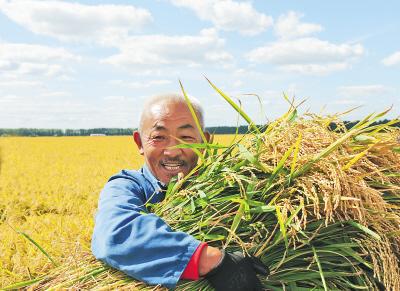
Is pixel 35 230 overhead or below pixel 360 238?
below

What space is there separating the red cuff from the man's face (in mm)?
730

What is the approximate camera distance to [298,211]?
1.86 metres

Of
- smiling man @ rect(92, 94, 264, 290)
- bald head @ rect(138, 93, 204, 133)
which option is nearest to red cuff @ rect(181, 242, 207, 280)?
smiling man @ rect(92, 94, 264, 290)

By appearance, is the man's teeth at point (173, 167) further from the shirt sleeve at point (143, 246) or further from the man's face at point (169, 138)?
the shirt sleeve at point (143, 246)

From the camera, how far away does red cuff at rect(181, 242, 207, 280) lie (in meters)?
1.85

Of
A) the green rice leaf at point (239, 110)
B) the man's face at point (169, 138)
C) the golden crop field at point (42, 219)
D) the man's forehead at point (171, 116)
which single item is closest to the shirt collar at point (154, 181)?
the man's face at point (169, 138)

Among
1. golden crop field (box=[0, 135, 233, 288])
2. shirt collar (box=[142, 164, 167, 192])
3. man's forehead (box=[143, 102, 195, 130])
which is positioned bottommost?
golden crop field (box=[0, 135, 233, 288])

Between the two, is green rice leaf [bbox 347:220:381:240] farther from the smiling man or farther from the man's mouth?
the man's mouth

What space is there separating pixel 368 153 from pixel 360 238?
1.30 feet

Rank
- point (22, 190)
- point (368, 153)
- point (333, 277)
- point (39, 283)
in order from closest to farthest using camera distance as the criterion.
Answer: point (333, 277) < point (368, 153) < point (39, 283) < point (22, 190)

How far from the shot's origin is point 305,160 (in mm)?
1998

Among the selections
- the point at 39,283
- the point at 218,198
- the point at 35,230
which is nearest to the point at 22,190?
the point at 35,230

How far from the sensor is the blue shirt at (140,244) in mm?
1893

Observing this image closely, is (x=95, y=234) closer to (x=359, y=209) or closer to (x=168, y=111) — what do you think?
(x=168, y=111)
